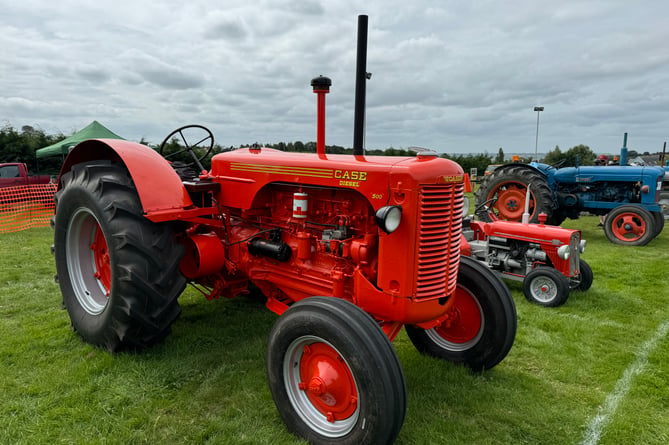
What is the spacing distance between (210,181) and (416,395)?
7.68 ft

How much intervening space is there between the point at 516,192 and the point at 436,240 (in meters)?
7.33

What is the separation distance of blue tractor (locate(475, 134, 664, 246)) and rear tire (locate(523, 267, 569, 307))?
345cm

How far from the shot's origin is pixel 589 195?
10.0 m

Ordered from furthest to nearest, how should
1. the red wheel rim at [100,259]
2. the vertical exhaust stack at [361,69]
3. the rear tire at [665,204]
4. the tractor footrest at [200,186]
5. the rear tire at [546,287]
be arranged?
the rear tire at [665,204] < the rear tire at [546,287] < the red wheel rim at [100,259] < the tractor footrest at [200,186] < the vertical exhaust stack at [361,69]

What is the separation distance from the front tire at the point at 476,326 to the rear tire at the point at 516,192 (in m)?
6.03

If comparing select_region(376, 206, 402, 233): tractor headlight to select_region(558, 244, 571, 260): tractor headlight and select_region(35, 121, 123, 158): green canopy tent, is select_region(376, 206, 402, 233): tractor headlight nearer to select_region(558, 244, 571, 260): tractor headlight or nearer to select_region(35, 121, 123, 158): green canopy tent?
select_region(558, 244, 571, 260): tractor headlight

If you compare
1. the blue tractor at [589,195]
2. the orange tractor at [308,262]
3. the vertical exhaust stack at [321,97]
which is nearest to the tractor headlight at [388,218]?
the orange tractor at [308,262]

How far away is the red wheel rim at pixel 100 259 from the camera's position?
382cm

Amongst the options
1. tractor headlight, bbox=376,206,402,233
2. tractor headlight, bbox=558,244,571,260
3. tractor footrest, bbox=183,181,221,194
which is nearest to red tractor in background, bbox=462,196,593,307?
tractor headlight, bbox=558,244,571,260

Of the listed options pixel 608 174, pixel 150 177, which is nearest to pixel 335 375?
pixel 150 177

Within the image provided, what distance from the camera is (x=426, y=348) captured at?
11.8 ft

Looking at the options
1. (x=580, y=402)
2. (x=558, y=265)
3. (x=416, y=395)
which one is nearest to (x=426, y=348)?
(x=416, y=395)

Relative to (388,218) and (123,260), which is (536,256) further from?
(123,260)

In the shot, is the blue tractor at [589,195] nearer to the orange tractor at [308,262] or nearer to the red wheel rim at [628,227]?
the red wheel rim at [628,227]
